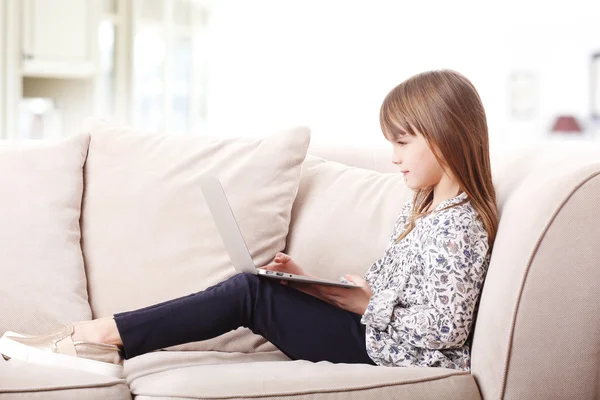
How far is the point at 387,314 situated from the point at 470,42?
5.55 m

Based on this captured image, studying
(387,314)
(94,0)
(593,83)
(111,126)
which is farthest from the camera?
(593,83)

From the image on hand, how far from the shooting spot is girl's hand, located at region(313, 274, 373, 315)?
1.64m

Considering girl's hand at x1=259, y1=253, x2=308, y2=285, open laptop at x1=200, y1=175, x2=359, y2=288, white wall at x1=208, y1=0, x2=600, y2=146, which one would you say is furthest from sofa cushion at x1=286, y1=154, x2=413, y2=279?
white wall at x1=208, y1=0, x2=600, y2=146

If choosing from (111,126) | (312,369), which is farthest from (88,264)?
(312,369)

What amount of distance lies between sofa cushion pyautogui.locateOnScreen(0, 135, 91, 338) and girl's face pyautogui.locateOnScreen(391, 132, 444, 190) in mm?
811

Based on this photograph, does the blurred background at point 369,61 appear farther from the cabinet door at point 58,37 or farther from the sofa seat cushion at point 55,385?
the sofa seat cushion at point 55,385

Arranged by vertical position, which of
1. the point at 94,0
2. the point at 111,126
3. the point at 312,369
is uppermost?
the point at 94,0

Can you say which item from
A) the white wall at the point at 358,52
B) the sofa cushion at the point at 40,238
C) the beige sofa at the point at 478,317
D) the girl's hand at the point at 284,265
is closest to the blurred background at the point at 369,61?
the white wall at the point at 358,52

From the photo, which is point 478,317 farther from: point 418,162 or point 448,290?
point 418,162

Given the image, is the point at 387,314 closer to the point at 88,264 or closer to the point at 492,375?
the point at 492,375

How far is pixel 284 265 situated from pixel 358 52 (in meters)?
5.22

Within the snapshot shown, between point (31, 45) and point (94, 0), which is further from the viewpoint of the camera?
point (94, 0)

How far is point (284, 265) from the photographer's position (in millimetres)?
1664

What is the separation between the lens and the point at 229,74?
21.3ft
